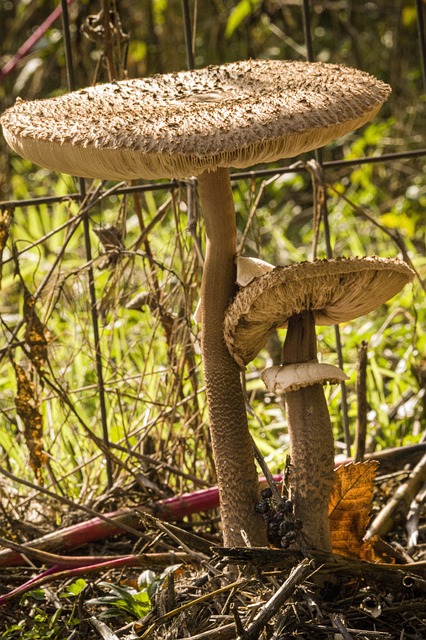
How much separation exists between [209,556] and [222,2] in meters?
5.49

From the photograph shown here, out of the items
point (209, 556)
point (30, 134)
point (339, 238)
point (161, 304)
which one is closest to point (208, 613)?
point (209, 556)

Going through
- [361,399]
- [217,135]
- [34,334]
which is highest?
[217,135]

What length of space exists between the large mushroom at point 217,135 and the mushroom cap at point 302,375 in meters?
0.15

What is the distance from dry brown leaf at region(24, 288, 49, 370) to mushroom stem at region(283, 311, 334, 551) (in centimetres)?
88

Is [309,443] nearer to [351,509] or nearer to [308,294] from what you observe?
[351,509]

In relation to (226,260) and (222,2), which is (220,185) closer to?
(226,260)

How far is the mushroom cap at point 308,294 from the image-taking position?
1797 millimetres

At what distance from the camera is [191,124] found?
162cm

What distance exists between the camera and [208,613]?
2.07 m

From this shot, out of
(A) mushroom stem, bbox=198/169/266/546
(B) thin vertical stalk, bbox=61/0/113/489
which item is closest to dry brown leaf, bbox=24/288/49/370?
(B) thin vertical stalk, bbox=61/0/113/489

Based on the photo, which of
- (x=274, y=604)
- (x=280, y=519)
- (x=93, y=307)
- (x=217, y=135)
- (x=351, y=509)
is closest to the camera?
(x=217, y=135)

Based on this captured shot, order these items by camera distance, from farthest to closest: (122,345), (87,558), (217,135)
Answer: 1. (122,345)
2. (87,558)
3. (217,135)

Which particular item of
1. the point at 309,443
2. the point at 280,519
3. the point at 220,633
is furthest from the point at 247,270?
the point at 220,633

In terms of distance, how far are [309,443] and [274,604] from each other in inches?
15.7
